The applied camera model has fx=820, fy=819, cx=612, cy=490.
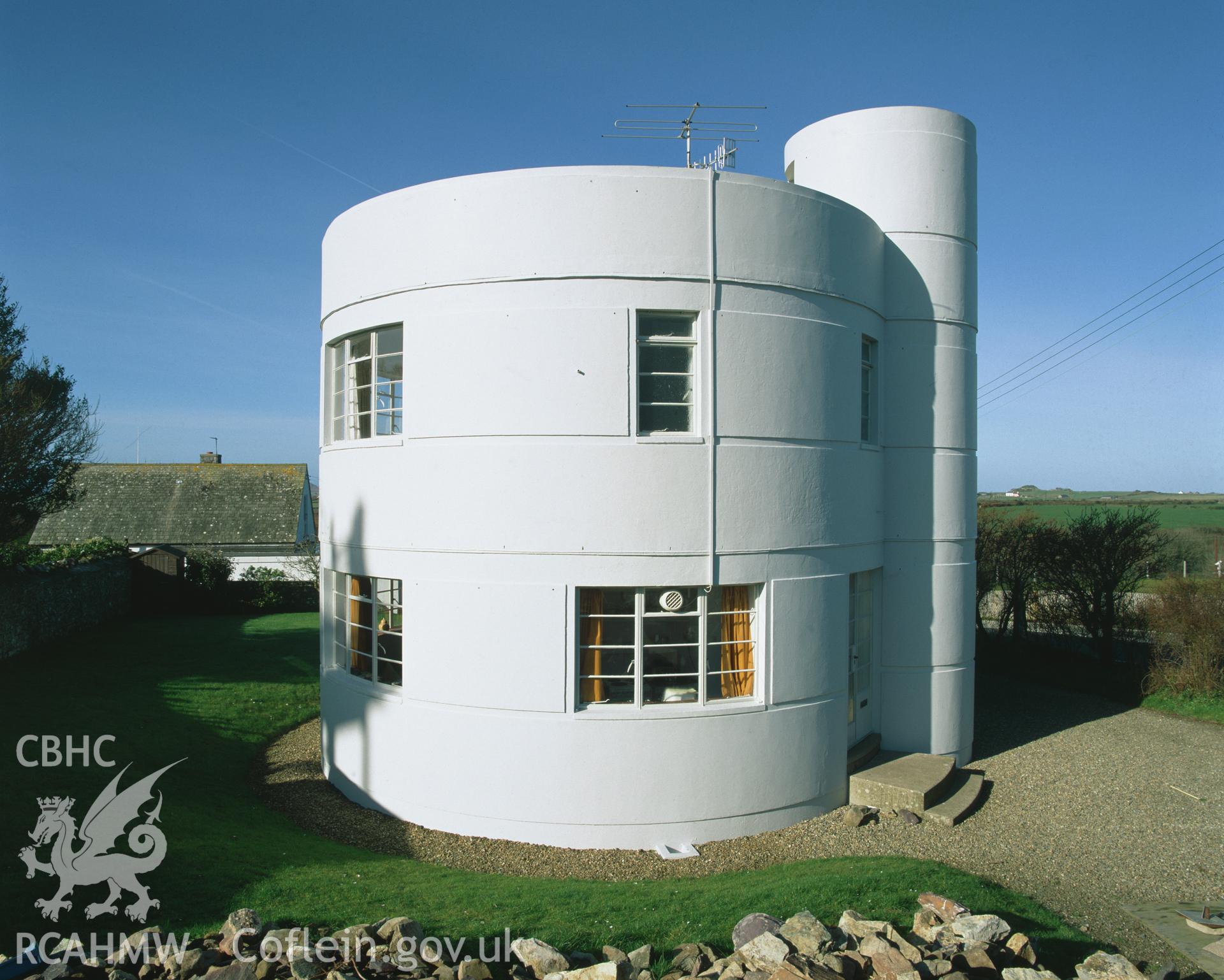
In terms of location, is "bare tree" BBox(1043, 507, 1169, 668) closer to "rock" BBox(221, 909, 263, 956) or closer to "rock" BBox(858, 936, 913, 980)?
"rock" BBox(858, 936, 913, 980)

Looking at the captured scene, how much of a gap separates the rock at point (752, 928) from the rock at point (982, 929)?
1.30 meters

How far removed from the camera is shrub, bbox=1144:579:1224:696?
1593 cm

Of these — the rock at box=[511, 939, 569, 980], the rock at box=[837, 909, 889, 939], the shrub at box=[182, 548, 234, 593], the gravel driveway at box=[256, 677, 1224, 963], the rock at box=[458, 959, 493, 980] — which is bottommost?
the gravel driveway at box=[256, 677, 1224, 963]

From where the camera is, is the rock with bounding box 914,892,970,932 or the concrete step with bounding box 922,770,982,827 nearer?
the rock with bounding box 914,892,970,932

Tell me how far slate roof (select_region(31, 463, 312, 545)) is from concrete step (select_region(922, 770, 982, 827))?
2692 cm

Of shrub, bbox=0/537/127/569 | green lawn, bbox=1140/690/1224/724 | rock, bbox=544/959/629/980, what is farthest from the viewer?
shrub, bbox=0/537/127/569

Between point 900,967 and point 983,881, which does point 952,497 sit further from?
point 900,967

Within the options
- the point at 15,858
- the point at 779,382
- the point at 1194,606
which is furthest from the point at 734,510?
the point at 1194,606


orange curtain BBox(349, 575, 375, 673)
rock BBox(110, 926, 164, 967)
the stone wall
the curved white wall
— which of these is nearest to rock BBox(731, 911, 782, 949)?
rock BBox(110, 926, 164, 967)

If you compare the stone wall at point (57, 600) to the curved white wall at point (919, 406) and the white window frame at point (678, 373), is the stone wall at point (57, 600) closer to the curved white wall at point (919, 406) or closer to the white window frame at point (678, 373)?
the white window frame at point (678, 373)

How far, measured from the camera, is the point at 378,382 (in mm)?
10141

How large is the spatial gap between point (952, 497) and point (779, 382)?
4.00m

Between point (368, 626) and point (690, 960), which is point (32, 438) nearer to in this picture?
point (368, 626)

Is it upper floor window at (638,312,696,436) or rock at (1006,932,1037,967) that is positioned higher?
upper floor window at (638,312,696,436)
